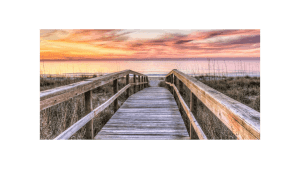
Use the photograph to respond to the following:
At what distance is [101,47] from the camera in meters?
4.70

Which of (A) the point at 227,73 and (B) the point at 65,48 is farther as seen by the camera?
(A) the point at 227,73

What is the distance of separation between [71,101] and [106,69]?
1.91 metres

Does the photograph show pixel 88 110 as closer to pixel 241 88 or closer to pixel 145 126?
pixel 145 126

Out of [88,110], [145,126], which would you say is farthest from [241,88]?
[88,110]

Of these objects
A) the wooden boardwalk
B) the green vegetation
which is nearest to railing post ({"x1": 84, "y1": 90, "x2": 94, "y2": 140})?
the wooden boardwalk

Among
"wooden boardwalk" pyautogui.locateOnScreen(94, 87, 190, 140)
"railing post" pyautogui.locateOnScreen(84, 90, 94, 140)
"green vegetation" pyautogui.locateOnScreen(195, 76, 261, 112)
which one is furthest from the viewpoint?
"green vegetation" pyautogui.locateOnScreen(195, 76, 261, 112)

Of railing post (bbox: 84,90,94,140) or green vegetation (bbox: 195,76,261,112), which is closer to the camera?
railing post (bbox: 84,90,94,140)

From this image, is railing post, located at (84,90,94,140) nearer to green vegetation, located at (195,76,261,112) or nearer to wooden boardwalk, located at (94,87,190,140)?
wooden boardwalk, located at (94,87,190,140)

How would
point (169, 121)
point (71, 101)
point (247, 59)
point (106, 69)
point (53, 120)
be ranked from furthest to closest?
point (106, 69) → point (247, 59) → point (71, 101) → point (53, 120) → point (169, 121)

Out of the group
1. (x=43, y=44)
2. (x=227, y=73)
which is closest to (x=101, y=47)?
(x=43, y=44)

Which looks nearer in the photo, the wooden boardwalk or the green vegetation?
the wooden boardwalk

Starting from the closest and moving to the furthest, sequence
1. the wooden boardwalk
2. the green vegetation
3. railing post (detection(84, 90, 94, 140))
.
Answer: railing post (detection(84, 90, 94, 140)), the wooden boardwalk, the green vegetation

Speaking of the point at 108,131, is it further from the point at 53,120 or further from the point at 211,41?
the point at 211,41

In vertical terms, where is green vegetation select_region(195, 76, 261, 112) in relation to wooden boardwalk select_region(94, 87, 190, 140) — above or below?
above
